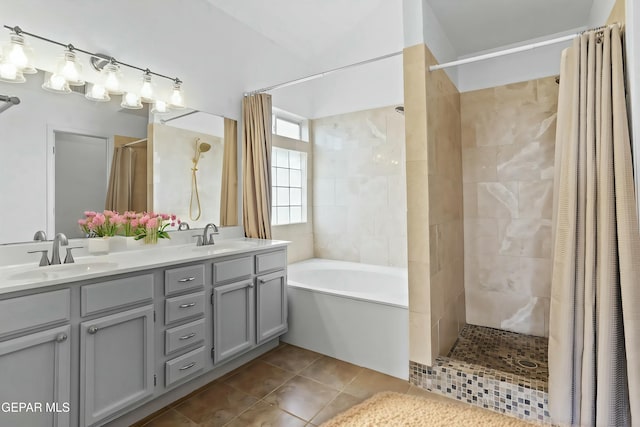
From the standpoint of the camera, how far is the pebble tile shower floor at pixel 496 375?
6.05 feet

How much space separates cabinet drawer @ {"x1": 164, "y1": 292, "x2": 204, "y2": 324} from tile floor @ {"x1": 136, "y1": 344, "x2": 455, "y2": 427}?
1.81 feet

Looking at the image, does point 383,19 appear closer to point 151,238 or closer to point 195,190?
point 195,190

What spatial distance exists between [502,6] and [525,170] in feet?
4.11

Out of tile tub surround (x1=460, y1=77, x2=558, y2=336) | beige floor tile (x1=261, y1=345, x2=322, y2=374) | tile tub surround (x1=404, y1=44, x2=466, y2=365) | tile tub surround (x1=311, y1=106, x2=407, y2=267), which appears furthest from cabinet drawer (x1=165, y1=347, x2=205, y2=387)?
tile tub surround (x1=460, y1=77, x2=558, y2=336)

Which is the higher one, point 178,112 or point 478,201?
point 178,112

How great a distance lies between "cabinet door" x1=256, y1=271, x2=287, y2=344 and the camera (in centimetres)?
250

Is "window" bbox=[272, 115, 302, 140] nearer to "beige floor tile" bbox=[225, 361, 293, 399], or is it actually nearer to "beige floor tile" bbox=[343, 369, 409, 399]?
"beige floor tile" bbox=[225, 361, 293, 399]

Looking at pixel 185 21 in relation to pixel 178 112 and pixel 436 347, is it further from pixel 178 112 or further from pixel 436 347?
pixel 436 347

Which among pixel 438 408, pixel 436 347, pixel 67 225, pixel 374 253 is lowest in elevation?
pixel 438 408

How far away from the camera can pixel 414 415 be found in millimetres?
1859

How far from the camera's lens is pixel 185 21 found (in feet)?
8.52

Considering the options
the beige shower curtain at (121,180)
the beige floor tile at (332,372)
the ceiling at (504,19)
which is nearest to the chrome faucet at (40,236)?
the beige shower curtain at (121,180)

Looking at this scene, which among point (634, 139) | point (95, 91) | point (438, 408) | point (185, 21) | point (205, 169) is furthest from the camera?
point (205, 169)

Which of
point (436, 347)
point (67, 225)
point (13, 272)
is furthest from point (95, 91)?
point (436, 347)
